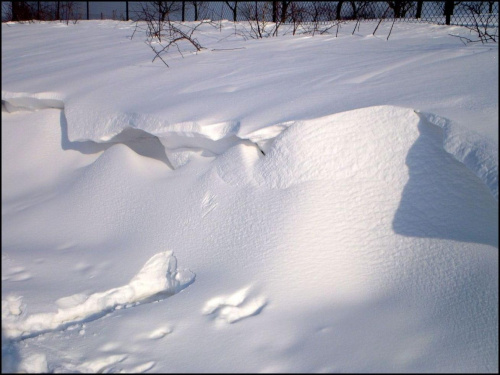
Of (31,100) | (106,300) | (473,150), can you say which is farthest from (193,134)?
(31,100)

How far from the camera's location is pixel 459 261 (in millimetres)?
1640

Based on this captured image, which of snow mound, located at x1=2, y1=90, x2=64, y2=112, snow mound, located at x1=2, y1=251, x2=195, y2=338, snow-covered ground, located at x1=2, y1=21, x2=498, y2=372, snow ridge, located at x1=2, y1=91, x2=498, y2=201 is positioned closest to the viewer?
snow-covered ground, located at x1=2, y1=21, x2=498, y2=372

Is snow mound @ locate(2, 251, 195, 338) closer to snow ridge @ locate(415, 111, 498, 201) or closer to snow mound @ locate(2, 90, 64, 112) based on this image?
snow ridge @ locate(415, 111, 498, 201)

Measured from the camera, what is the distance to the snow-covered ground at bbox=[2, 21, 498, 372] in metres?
1.49

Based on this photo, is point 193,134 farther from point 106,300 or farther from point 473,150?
point 473,150

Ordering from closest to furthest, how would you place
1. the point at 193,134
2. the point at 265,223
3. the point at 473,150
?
the point at 473,150 < the point at 265,223 < the point at 193,134

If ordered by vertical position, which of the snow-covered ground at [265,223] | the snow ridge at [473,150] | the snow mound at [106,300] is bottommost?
the snow mound at [106,300]

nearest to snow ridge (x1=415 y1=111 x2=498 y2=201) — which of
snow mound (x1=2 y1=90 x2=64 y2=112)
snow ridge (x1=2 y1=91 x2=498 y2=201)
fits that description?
snow ridge (x1=2 y1=91 x2=498 y2=201)

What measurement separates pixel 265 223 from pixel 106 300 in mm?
794

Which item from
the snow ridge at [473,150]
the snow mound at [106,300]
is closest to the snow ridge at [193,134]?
the snow ridge at [473,150]

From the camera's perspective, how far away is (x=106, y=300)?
1.83 metres

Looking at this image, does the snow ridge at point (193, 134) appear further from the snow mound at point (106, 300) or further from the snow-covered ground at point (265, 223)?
the snow mound at point (106, 300)

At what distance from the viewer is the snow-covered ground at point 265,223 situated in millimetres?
1485

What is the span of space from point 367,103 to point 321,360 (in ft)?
4.30
